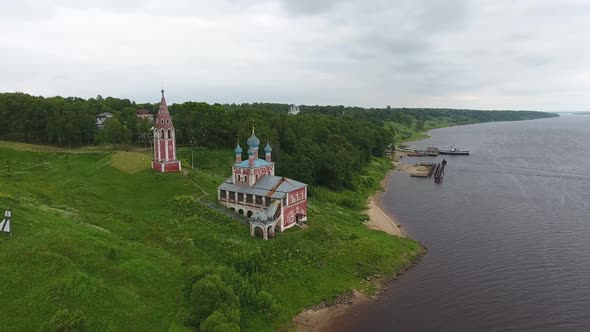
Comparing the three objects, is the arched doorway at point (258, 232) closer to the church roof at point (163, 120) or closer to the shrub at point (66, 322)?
the shrub at point (66, 322)

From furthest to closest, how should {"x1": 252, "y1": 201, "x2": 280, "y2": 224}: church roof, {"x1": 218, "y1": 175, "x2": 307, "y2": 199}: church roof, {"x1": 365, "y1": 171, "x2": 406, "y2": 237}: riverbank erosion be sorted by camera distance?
{"x1": 365, "y1": 171, "x2": 406, "y2": 237}: riverbank erosion → {"x1": 218, "y1": 175, "x2": 307, "y2": 199}: church roof → {"x1": 252, "y1": 201, "x2": 280, "y2": 224}: church roof

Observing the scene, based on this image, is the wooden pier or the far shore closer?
the far shore

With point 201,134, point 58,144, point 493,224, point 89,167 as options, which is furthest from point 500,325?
point 58,144

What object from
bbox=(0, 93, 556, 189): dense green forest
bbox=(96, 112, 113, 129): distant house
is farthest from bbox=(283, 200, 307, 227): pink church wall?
bbox=(96, 112, 113, 129): distant house

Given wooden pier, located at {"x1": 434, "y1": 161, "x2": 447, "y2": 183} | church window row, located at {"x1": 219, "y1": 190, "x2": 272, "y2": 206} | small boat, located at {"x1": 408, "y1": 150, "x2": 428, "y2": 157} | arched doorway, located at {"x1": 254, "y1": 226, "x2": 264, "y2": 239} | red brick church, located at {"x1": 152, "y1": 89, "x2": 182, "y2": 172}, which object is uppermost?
red brick church, located at {"x1": 152, "y1": 89, "x2": 182, "y2": 172}

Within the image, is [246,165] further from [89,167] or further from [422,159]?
[422,159]

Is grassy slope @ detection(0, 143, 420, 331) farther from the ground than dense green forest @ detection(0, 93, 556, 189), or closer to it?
closer to it

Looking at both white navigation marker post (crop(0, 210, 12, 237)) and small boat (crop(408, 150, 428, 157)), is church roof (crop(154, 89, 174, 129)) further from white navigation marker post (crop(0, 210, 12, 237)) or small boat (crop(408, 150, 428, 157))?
small boat (crop(408, 150, 428, 157))
